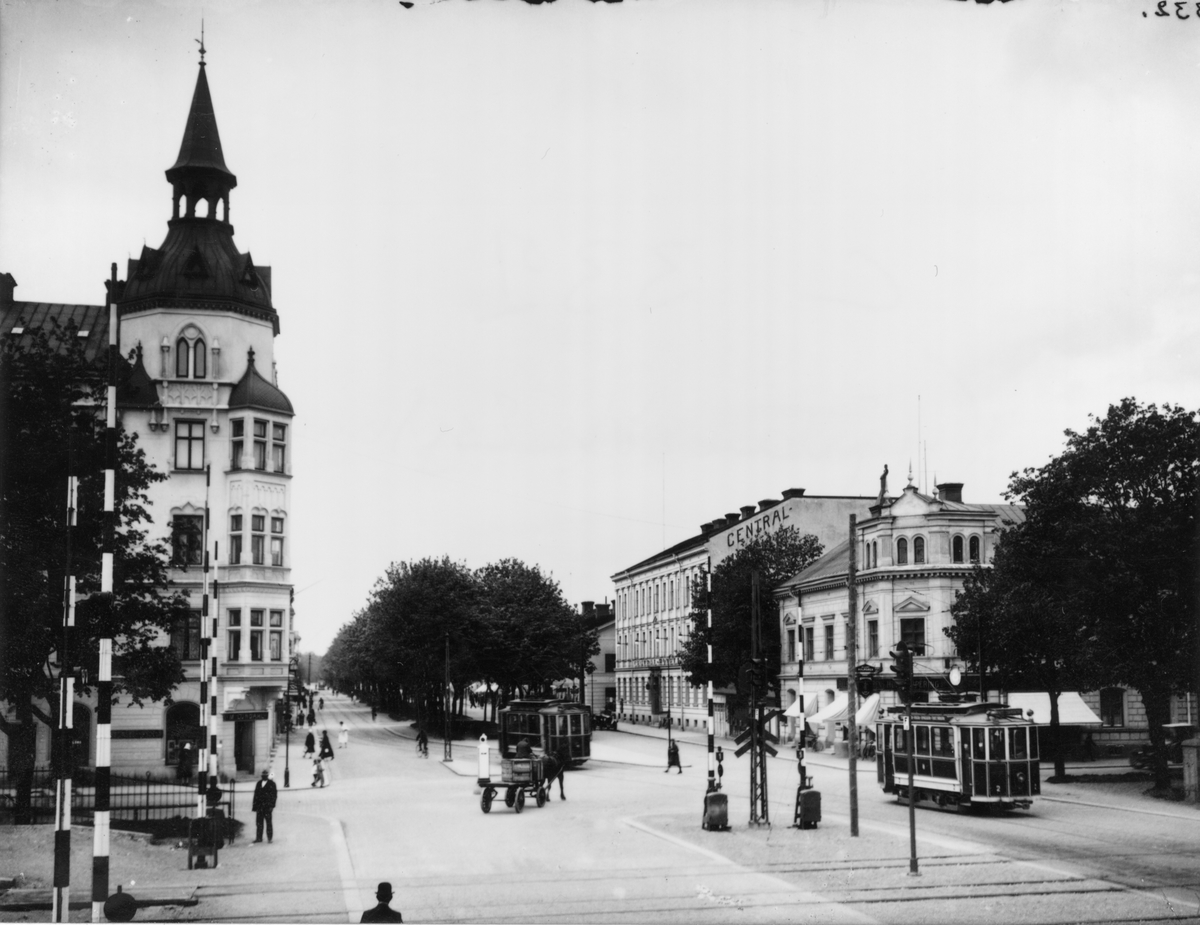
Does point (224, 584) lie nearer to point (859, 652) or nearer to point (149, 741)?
point (149, 741)

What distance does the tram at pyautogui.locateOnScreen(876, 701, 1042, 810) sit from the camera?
100 ft

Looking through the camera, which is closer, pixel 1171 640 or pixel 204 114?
pixel 204 114

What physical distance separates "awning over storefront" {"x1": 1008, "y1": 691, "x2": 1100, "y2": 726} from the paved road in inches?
632

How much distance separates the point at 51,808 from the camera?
26.1 metres

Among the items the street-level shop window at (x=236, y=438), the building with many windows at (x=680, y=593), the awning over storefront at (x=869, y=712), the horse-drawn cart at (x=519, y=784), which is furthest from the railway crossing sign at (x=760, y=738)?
the building with many windows at (x=680, y=593)

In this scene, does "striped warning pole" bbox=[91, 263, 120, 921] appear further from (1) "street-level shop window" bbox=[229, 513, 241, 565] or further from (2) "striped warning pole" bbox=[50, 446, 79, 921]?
(1) "street-level shop window" bbox=[229, 513, 241, 565]

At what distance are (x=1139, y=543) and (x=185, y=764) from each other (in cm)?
2521

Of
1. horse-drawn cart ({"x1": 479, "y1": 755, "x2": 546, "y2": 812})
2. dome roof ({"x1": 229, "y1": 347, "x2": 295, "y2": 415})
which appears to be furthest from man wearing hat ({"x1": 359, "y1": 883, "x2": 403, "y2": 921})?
horse-drawn cart ({"x1": 479, "y1": 755, "x2": 546, "y2": 812})

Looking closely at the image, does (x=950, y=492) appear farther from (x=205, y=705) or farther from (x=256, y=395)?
(x=205, y=705)

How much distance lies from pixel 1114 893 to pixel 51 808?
2122 cm

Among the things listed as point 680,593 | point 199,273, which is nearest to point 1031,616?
point 680,593

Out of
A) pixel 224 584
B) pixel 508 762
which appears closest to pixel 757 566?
pixel 508 762

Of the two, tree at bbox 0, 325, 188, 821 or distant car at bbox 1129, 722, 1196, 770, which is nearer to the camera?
tree at bbox 0, 325, 188, 821

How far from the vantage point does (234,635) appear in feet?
108
